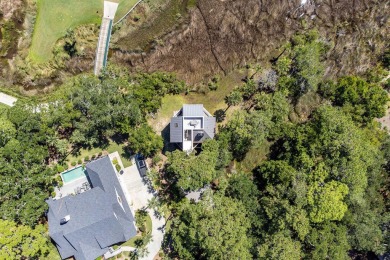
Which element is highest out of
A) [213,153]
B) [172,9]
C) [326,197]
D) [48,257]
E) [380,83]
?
[172,9]

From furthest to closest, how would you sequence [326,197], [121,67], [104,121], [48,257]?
1. [121,67]
2. [48,257]
3. [104,121]
4. [326,197]

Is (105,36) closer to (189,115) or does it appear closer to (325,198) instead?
(189,115)

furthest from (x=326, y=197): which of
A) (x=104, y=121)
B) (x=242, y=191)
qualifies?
(x=104, y=121)

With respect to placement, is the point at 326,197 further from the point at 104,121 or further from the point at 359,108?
the point at 104,121

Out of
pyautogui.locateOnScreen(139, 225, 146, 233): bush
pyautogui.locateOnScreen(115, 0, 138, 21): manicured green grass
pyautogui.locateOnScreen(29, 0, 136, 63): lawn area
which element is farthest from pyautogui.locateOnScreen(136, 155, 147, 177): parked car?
pyautogui.locateOnScreen(115, 0, 138, 21): manicured green grass

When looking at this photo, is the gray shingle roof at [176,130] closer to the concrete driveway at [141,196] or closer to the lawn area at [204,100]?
the lawn area at [204,100]

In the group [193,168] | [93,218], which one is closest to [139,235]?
[93,218]
